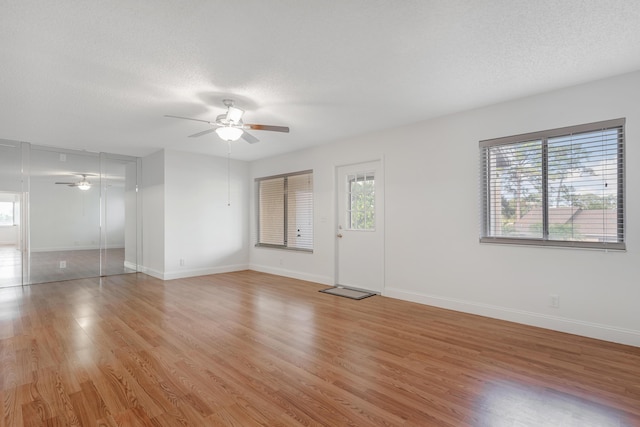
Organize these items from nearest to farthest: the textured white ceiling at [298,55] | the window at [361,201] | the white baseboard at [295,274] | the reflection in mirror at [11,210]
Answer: the textured white ceiling at [298,55], the window at [361,201], the reflection in mirror at [11,210], the white baseboard at [295,274]

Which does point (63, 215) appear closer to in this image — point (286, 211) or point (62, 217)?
point (62, 217)

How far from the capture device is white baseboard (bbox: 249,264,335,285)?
5.86 metres

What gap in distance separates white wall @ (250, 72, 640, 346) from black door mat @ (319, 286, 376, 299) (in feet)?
1.12

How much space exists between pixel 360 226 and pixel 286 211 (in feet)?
6.49

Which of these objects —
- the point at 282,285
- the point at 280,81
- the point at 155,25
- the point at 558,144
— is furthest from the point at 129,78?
the point at 558,144

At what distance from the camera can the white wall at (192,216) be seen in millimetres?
6328

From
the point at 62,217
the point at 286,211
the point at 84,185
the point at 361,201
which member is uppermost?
the point at 84,185

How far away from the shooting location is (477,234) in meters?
4.02

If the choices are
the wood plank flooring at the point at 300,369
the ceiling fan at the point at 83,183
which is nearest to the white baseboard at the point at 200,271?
the wood plank flooring at the point at 300,369

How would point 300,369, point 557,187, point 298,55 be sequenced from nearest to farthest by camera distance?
point 300,369 < point 298,55 < point 557,187

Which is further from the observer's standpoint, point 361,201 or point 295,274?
point 295,274

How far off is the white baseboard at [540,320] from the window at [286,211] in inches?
99.7

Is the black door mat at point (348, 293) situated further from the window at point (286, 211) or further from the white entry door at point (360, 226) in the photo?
the window at point (286, 211)

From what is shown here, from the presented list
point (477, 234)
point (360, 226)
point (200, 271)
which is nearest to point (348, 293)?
point (360, 226)
